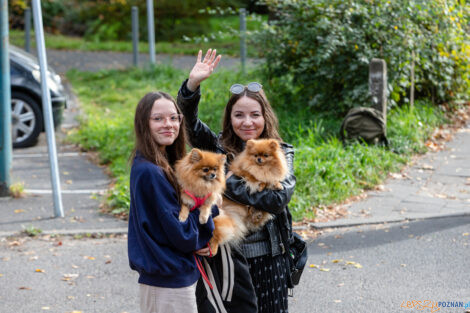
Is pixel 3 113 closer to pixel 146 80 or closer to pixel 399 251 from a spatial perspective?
pixel 399 251

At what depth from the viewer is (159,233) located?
2.97m

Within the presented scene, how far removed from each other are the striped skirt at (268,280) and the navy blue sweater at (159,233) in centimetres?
53

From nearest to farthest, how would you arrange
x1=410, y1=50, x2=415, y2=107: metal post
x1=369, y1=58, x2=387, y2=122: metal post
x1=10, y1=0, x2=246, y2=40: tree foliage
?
x1=369, y1=58, x2=387, y2=122: metal post → x1=410, y1=50, x2=415, y2=107: metal post → x1=10, y1=0, x2=246, y2=40: tree foliage

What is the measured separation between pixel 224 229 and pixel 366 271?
291 centimetres

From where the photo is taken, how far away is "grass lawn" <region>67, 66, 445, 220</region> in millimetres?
7797

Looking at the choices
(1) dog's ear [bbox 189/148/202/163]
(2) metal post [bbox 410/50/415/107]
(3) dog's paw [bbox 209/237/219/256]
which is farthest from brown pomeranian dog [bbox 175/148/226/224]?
(2) metal post [bbox 410/50/415/107]

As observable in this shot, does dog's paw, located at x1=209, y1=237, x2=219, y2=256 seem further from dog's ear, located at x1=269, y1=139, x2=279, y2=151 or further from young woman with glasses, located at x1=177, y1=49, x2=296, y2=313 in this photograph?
dog's ear, located at x1=269, y1=139, x2=279, y2=151

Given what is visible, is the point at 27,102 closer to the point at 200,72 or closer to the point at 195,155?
the point at 200,72

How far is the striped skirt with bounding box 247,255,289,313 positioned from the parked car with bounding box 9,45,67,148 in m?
8.28

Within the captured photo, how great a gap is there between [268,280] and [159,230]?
813 mm

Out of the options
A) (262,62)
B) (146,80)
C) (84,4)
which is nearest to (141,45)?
(84,4)

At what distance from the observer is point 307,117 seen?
1067 cm

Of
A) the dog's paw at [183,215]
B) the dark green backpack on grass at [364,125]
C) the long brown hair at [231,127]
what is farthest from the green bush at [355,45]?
the dog's paw at [183,215]

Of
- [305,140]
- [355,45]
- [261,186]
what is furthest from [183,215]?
[355,45]
